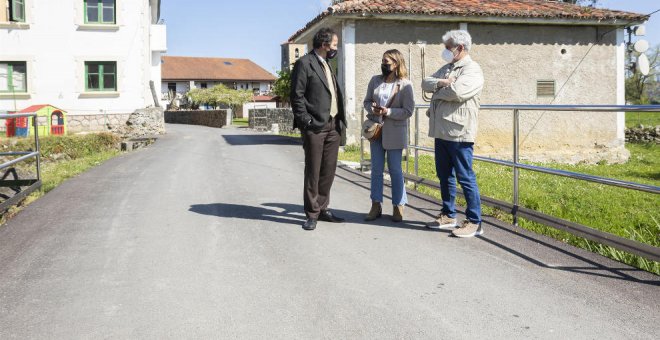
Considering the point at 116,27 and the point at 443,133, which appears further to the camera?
the point at 116,27

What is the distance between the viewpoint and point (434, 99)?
5.27 m

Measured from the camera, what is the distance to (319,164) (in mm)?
5723

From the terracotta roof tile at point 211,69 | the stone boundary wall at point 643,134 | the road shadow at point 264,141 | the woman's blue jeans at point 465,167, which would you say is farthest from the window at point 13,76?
the terracotta roof tile at point 211,69

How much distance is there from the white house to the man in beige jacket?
2118cm

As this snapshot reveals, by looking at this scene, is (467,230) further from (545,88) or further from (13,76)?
(13,76)

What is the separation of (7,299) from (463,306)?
2.78 meters

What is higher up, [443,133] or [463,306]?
[443,133]

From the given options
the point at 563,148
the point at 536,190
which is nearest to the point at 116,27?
the point at 563,148

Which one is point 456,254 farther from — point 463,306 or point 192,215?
point 192,215

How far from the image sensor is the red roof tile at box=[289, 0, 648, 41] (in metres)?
15.7

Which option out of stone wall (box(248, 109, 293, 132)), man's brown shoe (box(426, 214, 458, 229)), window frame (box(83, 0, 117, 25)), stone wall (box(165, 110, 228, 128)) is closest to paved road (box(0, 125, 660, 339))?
man's brown shoe (box(426, 214, 458, 229))

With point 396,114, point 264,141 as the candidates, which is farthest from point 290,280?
point 264,141

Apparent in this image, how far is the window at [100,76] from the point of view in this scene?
23703 millimetres

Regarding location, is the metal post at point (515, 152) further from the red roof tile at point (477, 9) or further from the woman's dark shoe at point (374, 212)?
the red roof tile at point (477, 9)
